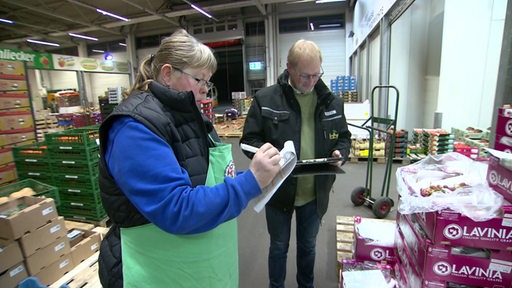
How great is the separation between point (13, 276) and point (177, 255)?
7.08 ft

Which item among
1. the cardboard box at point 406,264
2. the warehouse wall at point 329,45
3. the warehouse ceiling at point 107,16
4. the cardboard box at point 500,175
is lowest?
the cardboard box at point 406,264

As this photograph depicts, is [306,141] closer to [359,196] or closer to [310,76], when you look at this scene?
[310,76]

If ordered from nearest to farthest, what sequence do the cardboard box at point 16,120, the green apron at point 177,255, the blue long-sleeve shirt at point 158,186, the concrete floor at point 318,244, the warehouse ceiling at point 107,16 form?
the blue long-sleeve shirt at point 158,186, the green apron at point 177,255, the concrete floor at point 318,244, the cardboard box at point 16,120, the warehouse ceiling at point 107,16

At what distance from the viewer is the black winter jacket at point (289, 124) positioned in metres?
1.80

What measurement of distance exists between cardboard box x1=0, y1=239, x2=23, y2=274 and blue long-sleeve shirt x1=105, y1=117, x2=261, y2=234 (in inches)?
82.8

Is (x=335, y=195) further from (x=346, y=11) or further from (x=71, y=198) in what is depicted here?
(x=346, y=11)

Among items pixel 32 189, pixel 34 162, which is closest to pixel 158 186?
pixel 32 189

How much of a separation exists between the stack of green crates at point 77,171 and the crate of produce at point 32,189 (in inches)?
16.2

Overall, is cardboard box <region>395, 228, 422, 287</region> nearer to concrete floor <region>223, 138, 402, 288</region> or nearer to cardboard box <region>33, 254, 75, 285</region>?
concrete floor <region>223, 138, 402, 288</region>

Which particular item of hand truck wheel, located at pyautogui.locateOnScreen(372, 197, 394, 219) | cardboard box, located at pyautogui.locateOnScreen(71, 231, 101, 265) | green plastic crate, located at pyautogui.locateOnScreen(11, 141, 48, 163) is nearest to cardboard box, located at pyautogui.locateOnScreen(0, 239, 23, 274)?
cardboard box, located at pyautogui.locateOnScreen(71, 231, 101, 265)

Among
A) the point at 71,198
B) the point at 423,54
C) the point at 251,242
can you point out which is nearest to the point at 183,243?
the point at 251,242

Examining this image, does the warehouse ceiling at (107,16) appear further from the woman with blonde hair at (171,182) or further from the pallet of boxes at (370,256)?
the woman with blonde hair at (171,182)

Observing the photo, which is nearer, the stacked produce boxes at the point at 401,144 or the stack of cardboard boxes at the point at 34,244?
the stack of cardboard boxes at the point at 34,244

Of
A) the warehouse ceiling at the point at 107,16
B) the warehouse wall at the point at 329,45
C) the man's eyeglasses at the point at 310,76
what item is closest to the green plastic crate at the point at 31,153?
the man's eyeglasses at the point at 310,76
